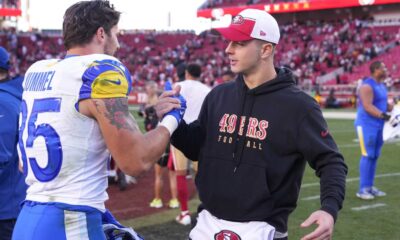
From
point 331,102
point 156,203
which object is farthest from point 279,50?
point 156,203

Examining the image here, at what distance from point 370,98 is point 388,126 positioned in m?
0.53

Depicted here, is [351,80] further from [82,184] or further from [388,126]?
[82,184]

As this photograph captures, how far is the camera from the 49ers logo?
2848mm

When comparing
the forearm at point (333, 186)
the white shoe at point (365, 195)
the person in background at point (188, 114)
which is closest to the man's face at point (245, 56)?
the forearm at point (333, 186)

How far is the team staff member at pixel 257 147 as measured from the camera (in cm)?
281

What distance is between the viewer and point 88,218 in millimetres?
2428

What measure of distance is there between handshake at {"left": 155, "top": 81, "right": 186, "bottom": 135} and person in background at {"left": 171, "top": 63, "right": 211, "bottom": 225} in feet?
12.8

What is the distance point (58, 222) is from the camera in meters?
2.38

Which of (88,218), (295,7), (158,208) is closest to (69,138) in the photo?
(88,218)

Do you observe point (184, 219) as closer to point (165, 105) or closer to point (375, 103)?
point (375, 103)

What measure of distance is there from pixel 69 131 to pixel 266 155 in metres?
1.07

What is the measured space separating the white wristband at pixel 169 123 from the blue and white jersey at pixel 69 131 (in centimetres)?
32

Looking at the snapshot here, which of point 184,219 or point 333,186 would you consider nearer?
point 333,186

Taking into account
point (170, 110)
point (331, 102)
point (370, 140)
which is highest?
point (170, 110)
